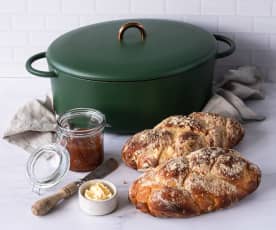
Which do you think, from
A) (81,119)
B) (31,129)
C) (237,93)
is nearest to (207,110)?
(237,93)

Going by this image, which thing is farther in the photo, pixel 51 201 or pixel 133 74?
pixel 133 74

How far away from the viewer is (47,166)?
1.28 m

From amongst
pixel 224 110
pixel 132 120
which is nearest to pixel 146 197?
pixel 132 120

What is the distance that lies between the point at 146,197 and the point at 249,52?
68cm

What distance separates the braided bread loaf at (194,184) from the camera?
3.78 ft

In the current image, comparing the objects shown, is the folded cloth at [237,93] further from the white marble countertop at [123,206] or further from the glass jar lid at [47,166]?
the glass jar lid at [47,166]

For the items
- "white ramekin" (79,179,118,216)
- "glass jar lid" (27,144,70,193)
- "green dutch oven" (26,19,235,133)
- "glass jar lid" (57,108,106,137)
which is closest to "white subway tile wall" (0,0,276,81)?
"green dutch oven" (26,19,235,133)

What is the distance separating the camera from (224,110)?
4.89ft

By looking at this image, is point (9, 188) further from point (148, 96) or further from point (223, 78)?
point (223, 78)

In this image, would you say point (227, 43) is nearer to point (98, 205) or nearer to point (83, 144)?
point (83, 144)

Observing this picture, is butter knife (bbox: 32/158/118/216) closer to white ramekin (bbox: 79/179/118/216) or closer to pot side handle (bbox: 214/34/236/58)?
white ramekin (bbox: 79/179/118/216)

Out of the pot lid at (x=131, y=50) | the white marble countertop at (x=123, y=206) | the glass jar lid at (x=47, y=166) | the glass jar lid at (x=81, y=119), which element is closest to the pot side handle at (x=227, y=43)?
the pot lid at (x=131, y=50)

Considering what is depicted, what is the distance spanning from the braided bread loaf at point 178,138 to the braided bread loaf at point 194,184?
0.22 feet

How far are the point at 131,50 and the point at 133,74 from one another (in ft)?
0.34
